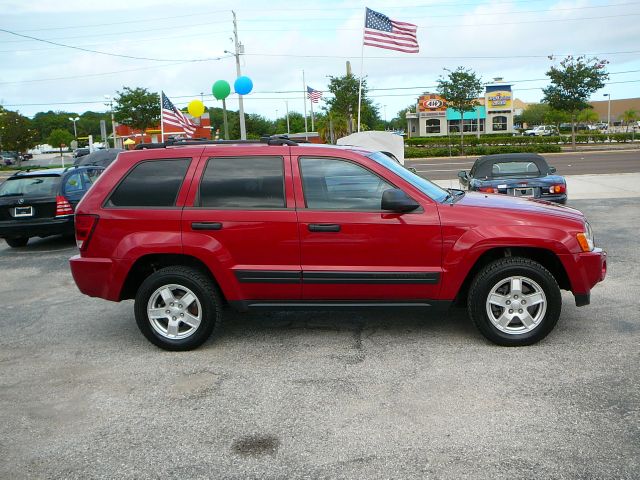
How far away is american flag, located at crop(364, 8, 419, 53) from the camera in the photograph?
17719 mm

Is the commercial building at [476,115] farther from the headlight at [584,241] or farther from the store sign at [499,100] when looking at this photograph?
the headlight at [584,241]

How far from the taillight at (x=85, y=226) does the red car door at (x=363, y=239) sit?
1.80 meters

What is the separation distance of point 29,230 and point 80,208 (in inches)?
247

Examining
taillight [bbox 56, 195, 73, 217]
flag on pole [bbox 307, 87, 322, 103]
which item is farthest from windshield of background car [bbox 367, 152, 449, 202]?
flag on pole [bbox 307, 87, 322, 103]

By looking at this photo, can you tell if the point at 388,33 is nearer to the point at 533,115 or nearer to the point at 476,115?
the point at 476,115

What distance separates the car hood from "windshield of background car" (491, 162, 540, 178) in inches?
254

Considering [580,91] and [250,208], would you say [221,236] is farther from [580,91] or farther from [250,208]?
[580,91]

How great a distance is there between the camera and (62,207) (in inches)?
433

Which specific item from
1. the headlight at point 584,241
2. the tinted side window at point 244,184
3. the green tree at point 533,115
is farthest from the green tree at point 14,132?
the green tree at point 533,115

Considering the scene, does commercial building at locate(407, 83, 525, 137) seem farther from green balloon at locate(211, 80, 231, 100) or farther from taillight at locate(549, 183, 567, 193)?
taillight at locate(549, 183, 567, 193)

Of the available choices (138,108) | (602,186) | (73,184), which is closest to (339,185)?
(73,184)

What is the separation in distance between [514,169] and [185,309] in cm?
866

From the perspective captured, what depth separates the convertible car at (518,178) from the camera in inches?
432

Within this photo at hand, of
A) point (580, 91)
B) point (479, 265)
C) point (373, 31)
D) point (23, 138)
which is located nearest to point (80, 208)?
point (479, 265)
